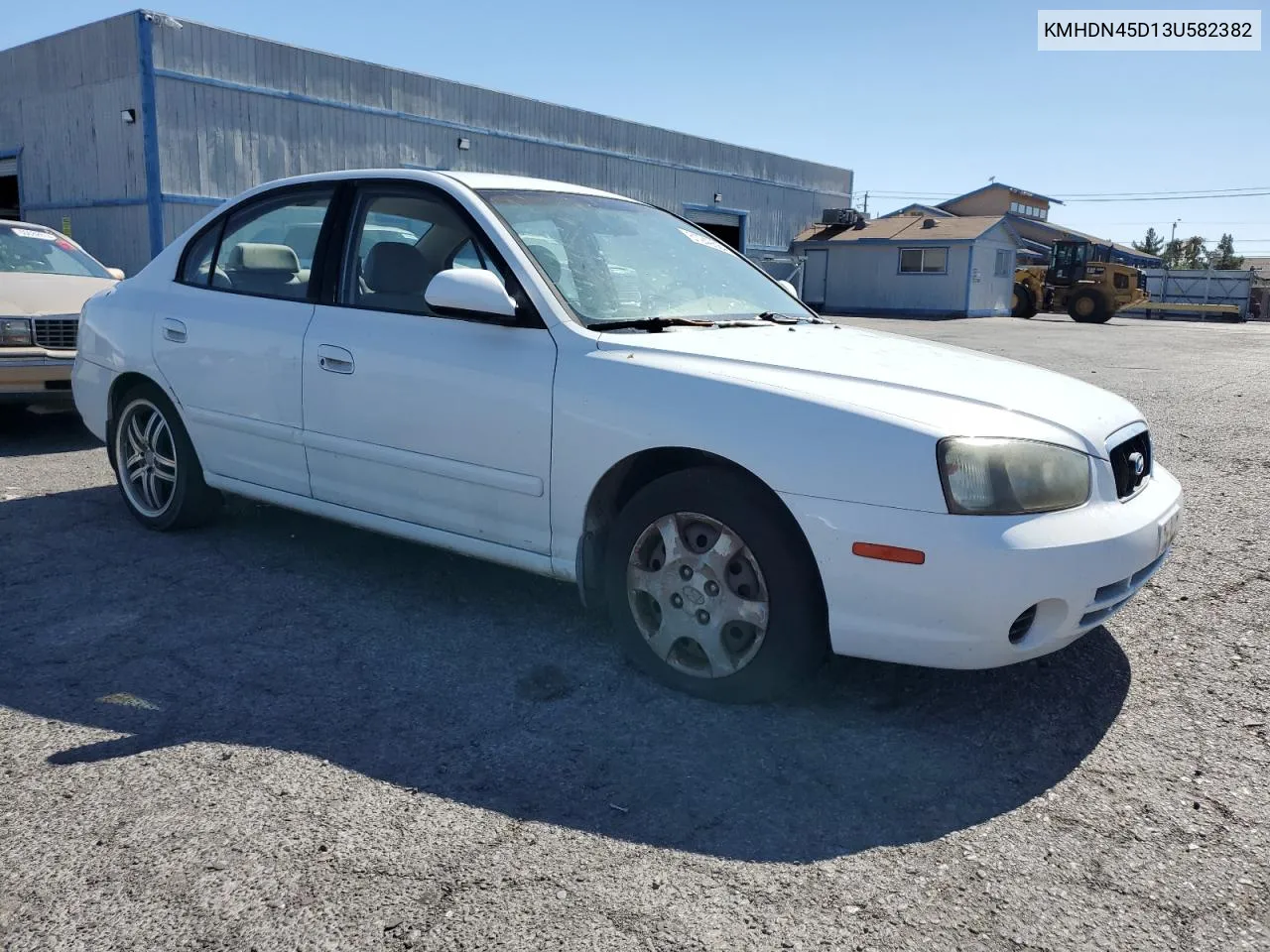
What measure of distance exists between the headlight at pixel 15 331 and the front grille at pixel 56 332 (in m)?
0.06

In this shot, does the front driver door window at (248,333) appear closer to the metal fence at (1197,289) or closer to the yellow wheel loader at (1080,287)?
the yellow wheel loader at (1080,287)

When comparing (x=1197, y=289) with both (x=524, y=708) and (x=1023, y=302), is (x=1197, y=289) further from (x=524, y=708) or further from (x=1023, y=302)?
(x=524, y=708)

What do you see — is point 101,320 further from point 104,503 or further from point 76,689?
point 76,689

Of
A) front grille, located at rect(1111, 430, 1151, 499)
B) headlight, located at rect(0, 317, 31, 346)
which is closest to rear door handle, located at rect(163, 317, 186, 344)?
headlight, located at rect(0, 317, 31, 346)

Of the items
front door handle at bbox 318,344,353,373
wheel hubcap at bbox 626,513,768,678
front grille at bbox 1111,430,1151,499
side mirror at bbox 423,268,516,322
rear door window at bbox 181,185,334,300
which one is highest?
rear door window at bbox 181,185,334,300

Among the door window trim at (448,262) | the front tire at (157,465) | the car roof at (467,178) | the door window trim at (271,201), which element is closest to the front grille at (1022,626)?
the door window trim at (448,262)

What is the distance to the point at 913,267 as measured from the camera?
3625cm

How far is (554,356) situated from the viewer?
3.39 meters

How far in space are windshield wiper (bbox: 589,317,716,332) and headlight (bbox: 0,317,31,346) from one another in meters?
5.44

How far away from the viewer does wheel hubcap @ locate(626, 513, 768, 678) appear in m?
3.07

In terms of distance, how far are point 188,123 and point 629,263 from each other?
54.8ft

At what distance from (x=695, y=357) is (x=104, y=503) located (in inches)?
151

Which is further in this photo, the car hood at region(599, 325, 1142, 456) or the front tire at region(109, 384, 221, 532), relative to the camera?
the front tire at region(109, 384, 221, 532)

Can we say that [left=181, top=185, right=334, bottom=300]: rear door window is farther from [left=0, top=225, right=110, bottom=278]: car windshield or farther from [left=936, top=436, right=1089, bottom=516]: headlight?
[left=0, top=225, right=110, bottom=278]: car windshield
